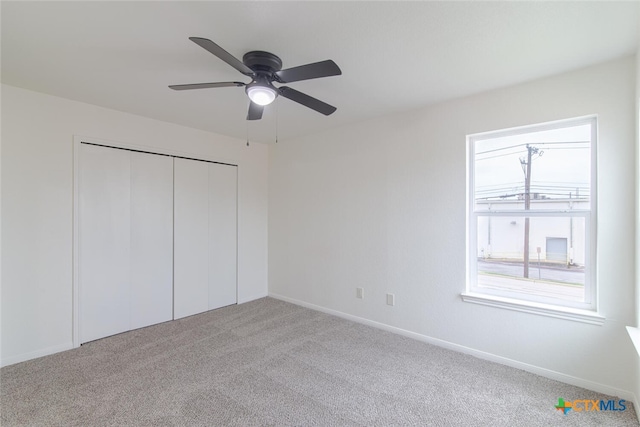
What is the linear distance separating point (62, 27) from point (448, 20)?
2.29m

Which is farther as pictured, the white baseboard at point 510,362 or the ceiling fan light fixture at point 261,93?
the white baseboard at point 510,362

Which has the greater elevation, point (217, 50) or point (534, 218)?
point (217, 50)

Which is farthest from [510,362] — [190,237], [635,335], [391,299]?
[190,237]

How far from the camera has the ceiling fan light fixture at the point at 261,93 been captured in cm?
186

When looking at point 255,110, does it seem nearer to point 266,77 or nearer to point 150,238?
point 266,77

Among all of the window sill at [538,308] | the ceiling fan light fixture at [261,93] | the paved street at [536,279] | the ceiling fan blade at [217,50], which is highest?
the ceiling fan blade at [217,50]

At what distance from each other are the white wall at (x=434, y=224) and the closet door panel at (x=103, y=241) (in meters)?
1.98

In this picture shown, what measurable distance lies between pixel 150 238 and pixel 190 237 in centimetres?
47

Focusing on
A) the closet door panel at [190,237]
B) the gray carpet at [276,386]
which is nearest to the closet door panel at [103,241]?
the gray carpet at [276,386]

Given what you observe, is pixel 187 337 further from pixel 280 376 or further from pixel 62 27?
pixel 62 27

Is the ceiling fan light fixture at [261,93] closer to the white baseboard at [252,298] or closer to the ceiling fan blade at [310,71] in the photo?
the ceiling fan blade at [310,71]

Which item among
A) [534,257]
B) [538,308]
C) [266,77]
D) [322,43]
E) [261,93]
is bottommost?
[538,308]

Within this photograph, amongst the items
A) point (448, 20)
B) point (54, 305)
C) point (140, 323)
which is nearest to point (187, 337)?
point (140, 323)

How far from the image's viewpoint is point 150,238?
3.37 meters
